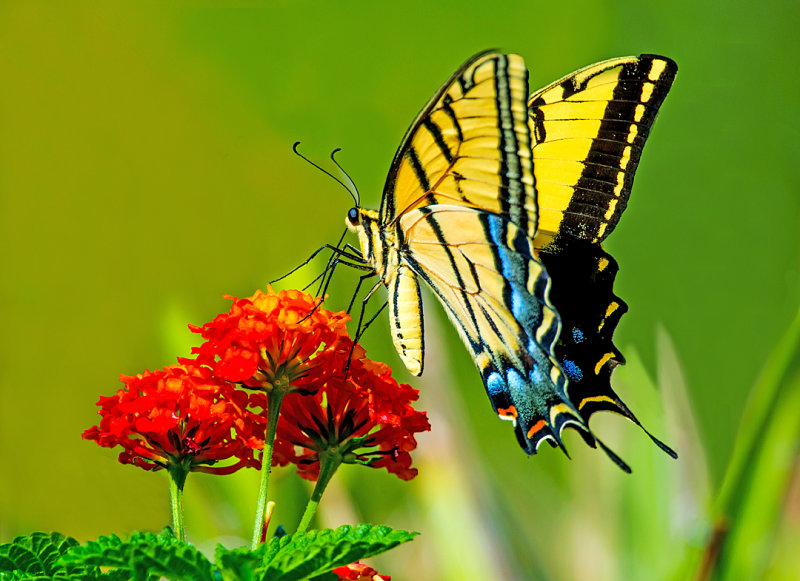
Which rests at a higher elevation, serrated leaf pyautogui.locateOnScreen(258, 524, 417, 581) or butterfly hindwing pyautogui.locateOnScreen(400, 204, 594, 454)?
butterfly hindwing pyautogui.locateOnScreen(400, 204, 594, 454)

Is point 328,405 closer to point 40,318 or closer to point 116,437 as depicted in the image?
point 116,437

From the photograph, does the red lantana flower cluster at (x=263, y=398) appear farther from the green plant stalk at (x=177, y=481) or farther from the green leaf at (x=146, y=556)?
the green leaf at (x=146, y=556)

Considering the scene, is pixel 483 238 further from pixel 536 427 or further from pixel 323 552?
pixel 323 552

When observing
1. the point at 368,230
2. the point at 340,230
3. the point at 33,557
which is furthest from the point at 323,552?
the point at 340,230

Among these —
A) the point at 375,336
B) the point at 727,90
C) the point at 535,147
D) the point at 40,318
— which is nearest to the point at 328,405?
the point at 535,147

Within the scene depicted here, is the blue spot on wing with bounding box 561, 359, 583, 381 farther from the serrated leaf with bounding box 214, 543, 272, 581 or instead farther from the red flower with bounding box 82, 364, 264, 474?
the serrated leaf with bounding box 214, 543, 272, 581

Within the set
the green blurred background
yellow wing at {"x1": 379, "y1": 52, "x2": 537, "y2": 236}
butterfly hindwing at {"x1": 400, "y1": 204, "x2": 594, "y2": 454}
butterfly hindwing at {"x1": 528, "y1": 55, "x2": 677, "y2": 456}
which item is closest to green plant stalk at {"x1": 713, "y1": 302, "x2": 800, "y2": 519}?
the green blurred background
